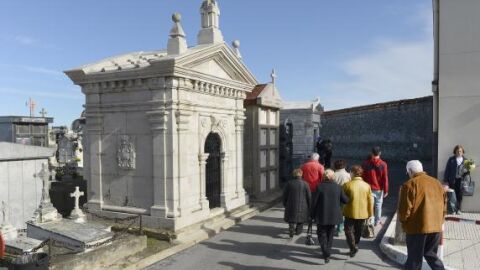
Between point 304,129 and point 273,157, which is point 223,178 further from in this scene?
point 304,129

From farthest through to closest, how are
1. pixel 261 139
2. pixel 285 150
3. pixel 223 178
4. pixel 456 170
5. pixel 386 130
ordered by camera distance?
pixel 386 130 → pixel 285 150 → pixel 261 139 → pixel 223 178 → pixel 456 170

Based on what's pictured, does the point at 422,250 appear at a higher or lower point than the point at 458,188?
lower

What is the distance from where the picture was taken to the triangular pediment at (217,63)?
7.75 meters

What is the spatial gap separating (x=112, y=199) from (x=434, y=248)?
21.1ft

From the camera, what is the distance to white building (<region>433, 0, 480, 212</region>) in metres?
8.87

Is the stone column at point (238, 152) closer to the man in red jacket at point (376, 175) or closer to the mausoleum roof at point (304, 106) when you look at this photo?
the man in red jacket at point (376, 175)

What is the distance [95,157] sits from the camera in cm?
836

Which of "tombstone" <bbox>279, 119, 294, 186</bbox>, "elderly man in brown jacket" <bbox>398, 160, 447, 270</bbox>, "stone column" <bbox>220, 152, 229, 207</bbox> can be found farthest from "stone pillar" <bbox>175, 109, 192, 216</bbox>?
"tombstone" <bbox>279, 119, 294, 186</bbox>

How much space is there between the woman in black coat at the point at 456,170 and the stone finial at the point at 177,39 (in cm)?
661

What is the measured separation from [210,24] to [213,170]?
3583 mm

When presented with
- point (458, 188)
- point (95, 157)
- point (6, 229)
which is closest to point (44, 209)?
point (6, 229)

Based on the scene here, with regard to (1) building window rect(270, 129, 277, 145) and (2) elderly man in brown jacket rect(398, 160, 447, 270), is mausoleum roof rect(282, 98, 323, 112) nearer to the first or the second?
(1) building window rect(270, 129, 277, 145)

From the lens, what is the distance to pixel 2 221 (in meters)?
6.97

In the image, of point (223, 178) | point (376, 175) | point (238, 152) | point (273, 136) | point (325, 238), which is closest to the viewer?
point (325, 238)
